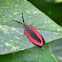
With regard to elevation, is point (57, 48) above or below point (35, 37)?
below

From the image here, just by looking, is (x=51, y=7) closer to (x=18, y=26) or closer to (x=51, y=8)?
(x=51, y=8)

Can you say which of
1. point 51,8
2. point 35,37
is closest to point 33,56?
point 35,37

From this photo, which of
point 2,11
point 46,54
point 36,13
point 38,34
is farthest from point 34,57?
point 2,11

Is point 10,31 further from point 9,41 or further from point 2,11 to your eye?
point 2,11

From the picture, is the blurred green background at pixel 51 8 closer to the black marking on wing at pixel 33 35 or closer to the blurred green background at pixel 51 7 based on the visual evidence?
the blurred green background at pixel 51 7

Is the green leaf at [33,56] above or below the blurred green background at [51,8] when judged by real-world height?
below

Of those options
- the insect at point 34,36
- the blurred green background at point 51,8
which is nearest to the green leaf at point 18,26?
the insect at point 34,36

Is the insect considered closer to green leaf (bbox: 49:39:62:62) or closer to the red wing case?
the red wing case
